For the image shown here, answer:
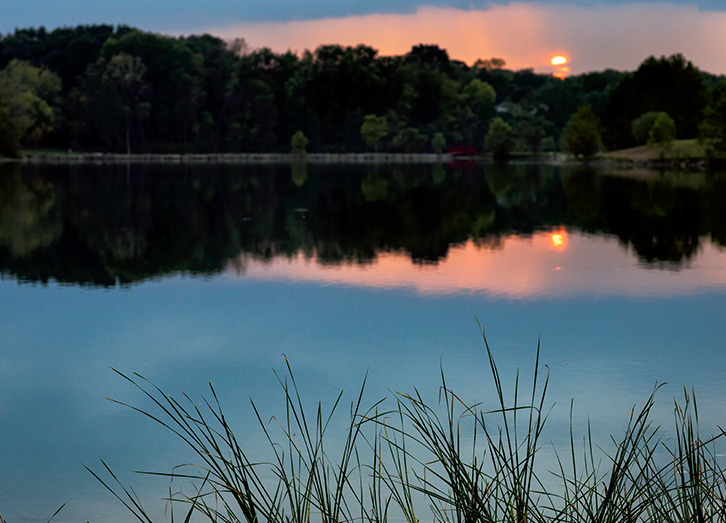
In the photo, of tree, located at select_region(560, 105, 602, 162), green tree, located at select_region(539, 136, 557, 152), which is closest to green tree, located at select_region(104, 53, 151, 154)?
green tree, located at select_region(539, 136, 557, 152)

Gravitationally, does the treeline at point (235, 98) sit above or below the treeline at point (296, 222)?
above

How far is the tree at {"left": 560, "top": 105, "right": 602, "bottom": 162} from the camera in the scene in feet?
185

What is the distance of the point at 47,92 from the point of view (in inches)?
3179

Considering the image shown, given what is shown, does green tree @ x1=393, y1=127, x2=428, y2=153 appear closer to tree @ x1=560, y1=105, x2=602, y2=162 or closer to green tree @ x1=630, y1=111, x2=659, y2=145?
tree @ x1=560, y1=105, x2=602, y2=162

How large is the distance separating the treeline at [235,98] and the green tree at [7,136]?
4.98ft

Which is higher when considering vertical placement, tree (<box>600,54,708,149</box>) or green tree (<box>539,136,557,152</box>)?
tree (<box>600,54,708,149</box>)

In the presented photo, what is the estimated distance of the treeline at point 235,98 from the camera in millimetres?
80188

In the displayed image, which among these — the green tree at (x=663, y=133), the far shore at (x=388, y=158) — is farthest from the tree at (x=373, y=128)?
the green tree at (x=663, y=133)

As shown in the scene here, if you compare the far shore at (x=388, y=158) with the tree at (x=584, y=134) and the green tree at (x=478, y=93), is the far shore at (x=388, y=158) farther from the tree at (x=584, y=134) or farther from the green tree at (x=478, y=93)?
the green tree at (x=478, y=93)

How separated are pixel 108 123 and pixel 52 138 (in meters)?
9.81

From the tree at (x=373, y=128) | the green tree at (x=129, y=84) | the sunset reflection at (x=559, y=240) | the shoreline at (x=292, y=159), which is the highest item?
the green tree at (x=129, y=84)

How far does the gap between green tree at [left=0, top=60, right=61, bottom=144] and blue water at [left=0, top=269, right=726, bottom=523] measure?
66.0 metres

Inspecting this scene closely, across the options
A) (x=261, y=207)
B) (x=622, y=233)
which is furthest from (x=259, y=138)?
(x=622, y=233)

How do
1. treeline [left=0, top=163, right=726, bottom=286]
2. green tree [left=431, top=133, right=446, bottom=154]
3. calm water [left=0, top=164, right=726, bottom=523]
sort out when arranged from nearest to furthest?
1. calm water [left=0, top=164, right=726, bottom=523]
2. treeline [left=0, top=163, right=726, bottom=286]
3. green tree [left=431, top=133, right=446, bottom=154]
